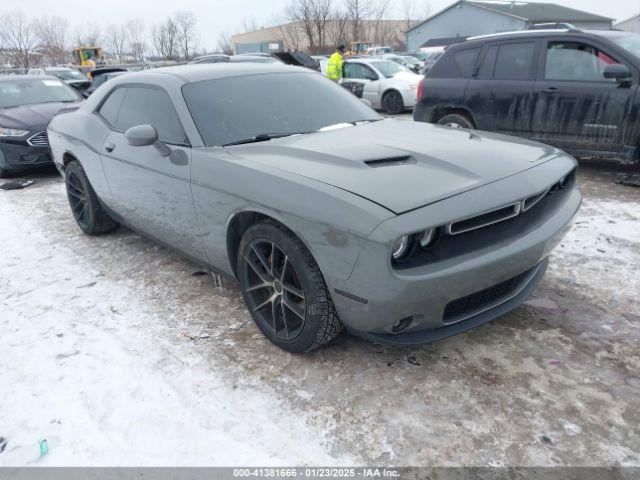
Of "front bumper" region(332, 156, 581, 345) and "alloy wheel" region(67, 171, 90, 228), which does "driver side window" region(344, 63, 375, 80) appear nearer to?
"alloy wheel" region(67, 171, 90, 228)

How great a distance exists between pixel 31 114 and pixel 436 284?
7.56 metres

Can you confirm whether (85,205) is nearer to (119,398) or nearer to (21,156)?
(119,398)

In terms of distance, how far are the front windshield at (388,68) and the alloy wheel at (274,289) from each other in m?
11.1

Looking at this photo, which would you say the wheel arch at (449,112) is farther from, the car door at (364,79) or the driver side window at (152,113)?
the car door at (364,79)

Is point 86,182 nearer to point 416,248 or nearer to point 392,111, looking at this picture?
point 416,248

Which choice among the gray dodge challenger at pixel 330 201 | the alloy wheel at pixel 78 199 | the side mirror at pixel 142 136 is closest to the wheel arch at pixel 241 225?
the gray dodge challenger at pixel 330 201

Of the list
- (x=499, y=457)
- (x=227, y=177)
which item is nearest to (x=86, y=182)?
(x=227, y=177)

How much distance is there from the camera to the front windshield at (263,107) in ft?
10.3

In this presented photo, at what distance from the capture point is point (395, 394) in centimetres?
240

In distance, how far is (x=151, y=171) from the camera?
337cm

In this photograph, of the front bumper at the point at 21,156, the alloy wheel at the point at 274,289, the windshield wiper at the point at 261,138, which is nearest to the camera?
the alloy wheel at the point at 274,289

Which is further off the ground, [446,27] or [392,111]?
[446,27]

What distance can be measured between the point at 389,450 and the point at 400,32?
273ft

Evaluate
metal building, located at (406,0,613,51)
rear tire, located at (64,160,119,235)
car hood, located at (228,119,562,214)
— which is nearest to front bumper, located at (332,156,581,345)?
car hood, located at (228,119,562,214)
